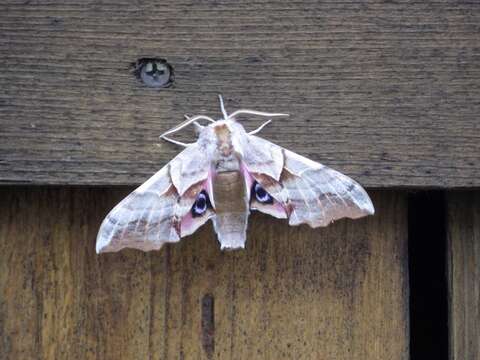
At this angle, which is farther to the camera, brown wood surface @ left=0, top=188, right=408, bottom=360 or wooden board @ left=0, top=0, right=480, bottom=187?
brown wood surface @ left=0, top=188, right=408, bottom=360

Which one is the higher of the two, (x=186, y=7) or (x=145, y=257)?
(x=186, y=7)

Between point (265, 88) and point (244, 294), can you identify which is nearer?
point (265, 88)

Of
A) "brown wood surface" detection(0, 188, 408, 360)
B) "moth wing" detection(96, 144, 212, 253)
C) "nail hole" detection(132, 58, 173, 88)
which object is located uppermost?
"nail hole" detection(132, 58, 173, 88)

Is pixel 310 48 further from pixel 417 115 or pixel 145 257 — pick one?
pixel 145 257

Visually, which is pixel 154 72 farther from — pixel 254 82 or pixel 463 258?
pixel 463 258

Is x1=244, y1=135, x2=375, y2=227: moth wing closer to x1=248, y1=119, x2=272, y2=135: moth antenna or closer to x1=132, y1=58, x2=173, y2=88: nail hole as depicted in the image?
x1=248, y1=119, x2=272, y2=135: moth antenna

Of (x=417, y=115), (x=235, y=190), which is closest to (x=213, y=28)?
(x=235, y=190)

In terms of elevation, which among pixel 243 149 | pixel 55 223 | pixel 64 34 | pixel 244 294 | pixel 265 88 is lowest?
pixel 244 294

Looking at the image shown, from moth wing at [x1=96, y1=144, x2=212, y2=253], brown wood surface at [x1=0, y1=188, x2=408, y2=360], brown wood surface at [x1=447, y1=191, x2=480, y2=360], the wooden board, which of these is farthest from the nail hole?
brown wood surface at [x1=447, y1=191, x2=480, y2=360]
